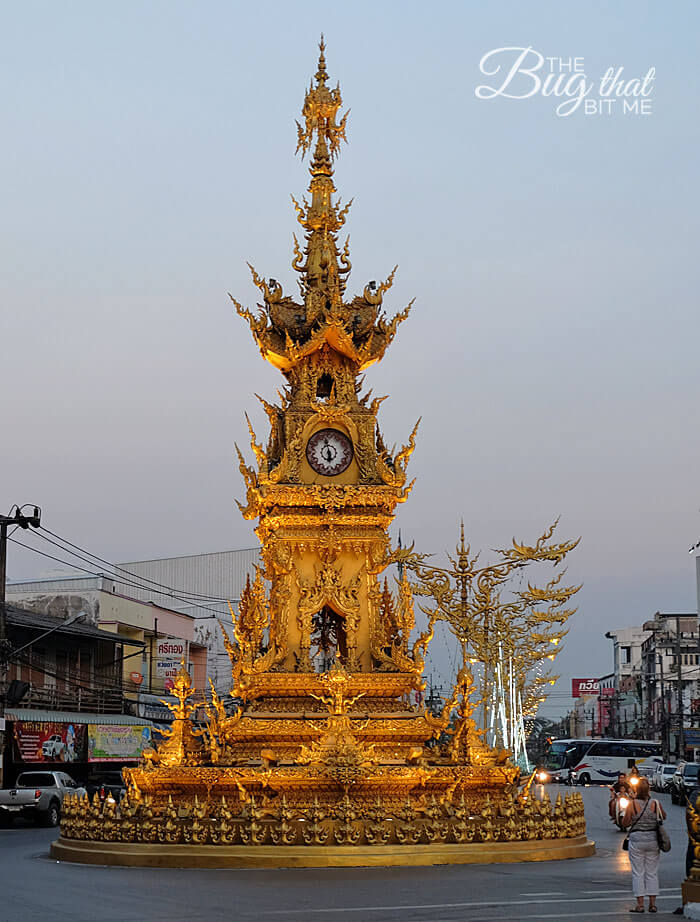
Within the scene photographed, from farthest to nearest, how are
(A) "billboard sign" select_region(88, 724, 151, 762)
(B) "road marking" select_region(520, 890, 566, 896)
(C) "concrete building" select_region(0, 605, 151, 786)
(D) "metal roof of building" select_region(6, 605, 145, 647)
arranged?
1. (A) "billboard sign" select_region(88, 724, 151, 762)
2. (D) "metal roof of building" select_region(6, 605, 145, 647)
3. (C) "concrete building" select_region(0, 605, 151, 786)
4. (B) "road marking" select_region(520, 890, 566, 896)

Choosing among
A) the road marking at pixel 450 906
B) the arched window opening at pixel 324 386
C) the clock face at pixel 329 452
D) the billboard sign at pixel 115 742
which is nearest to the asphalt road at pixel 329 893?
the road marking at pixel 450 906

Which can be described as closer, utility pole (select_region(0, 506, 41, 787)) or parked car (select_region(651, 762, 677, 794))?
utility pole (select_region(0, 506, 41, 787))

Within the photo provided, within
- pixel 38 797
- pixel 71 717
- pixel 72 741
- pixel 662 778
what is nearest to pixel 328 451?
pixel 38 797

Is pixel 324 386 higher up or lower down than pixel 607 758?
higher up

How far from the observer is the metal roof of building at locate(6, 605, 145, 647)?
50644 mm

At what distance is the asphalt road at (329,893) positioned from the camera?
14781 mm

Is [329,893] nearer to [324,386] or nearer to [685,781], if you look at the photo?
[324,386]

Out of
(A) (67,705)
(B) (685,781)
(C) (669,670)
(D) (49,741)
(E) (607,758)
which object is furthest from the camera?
(C) (669,670)

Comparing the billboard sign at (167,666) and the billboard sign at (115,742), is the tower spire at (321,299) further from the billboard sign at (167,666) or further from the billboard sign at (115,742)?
the billboard sign at (167,666)

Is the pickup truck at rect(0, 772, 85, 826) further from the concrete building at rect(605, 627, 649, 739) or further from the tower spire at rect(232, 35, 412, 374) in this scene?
the concrete building at rect(605, 627, 649, 739)

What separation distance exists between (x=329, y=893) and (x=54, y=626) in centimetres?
3848

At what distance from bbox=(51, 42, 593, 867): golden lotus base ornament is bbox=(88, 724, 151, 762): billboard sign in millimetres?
24123

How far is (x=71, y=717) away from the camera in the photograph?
52.2 meters

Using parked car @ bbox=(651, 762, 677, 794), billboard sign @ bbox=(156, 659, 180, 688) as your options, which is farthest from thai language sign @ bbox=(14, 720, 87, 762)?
parked car @ bbox=(651, 762, 677, 794)
